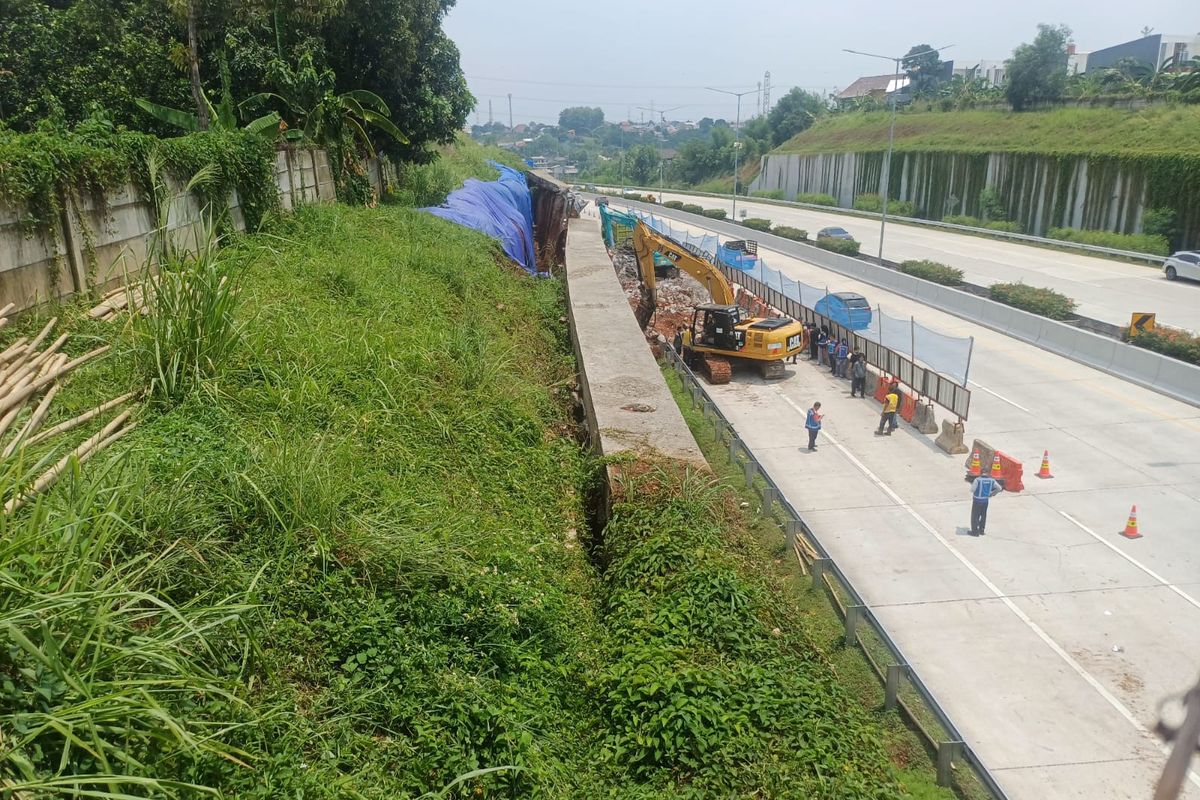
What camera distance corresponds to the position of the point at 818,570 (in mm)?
10000

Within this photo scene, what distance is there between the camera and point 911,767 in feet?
23.5

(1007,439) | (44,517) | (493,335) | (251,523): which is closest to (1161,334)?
(1007,439)

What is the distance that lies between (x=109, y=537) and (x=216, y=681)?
99cm

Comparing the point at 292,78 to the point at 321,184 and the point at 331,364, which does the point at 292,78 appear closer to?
the point at 321,184

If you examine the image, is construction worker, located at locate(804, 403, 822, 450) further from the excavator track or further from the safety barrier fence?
the excavator track

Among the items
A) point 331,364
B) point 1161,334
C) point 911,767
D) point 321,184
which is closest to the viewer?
point 911,767

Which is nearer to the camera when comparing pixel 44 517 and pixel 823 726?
pixel 44 517

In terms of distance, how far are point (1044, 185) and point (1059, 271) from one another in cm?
1702

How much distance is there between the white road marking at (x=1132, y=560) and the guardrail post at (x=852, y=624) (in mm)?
5553

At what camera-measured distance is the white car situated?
32.8 metres

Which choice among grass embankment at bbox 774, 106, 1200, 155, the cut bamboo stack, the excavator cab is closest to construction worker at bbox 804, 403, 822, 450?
the excavator cab

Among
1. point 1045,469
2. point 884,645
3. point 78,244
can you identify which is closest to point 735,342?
point 1045,469

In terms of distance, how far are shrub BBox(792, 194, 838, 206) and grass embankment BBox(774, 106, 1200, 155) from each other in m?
4.44

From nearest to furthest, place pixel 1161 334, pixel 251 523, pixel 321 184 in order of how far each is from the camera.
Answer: pixel 251 523 → pixel 321 184 → pixel 1161 334
